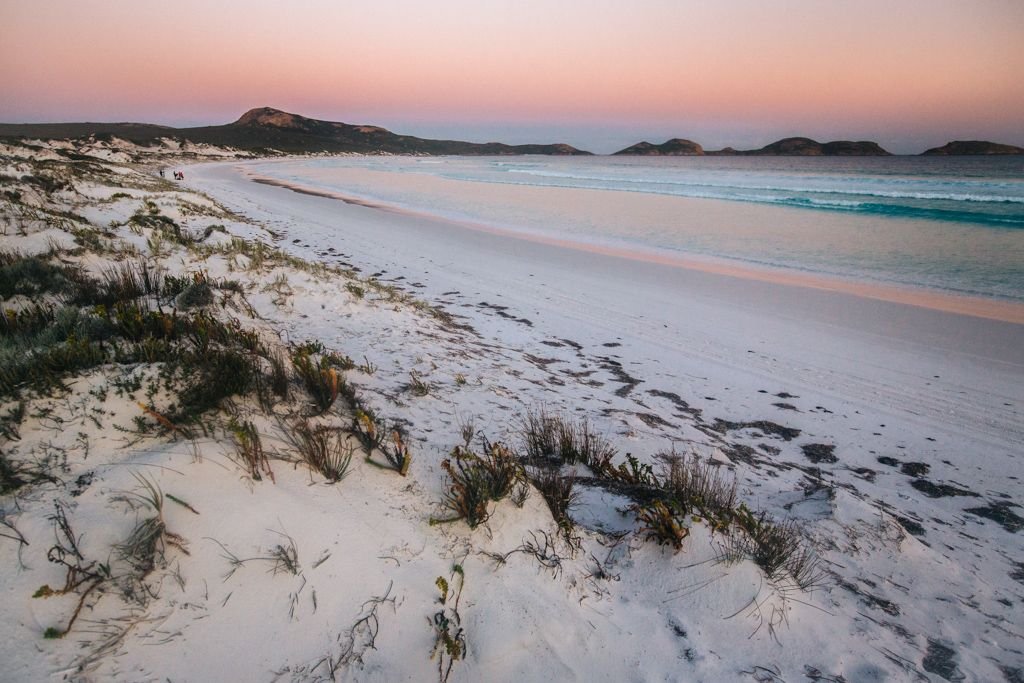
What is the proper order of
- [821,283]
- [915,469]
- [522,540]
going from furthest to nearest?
1. [821,283]
2. [915,469]
3. [522,540]

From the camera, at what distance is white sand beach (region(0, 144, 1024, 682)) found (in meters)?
1.89

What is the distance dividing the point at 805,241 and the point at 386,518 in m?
17.6

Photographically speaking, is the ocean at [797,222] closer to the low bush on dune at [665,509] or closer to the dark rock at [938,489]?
the dark rock at [938,489]

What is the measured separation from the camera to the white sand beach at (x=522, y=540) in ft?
6.20

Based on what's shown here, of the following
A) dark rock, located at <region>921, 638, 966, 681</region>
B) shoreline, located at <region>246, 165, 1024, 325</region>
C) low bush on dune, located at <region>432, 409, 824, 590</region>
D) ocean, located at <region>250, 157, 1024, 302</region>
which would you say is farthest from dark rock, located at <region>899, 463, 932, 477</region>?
ocean, located at <region>250, 157, 1024, 302</region>

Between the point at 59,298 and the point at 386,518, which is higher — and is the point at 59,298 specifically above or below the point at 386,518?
above

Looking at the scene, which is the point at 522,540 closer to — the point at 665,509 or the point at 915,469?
the point at 665,509

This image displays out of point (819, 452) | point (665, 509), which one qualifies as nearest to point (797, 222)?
point (819, 452)

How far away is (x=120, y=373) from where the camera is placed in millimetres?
2797

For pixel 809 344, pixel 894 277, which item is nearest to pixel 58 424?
pixel 809 344

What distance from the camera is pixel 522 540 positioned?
251 centimetres

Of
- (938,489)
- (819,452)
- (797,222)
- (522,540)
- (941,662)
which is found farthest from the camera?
(797,222)

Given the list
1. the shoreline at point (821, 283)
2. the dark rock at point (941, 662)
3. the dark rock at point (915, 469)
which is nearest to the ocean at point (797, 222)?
the shoreline at point (821, 283)

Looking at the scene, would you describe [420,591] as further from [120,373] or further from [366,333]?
[366,333]
